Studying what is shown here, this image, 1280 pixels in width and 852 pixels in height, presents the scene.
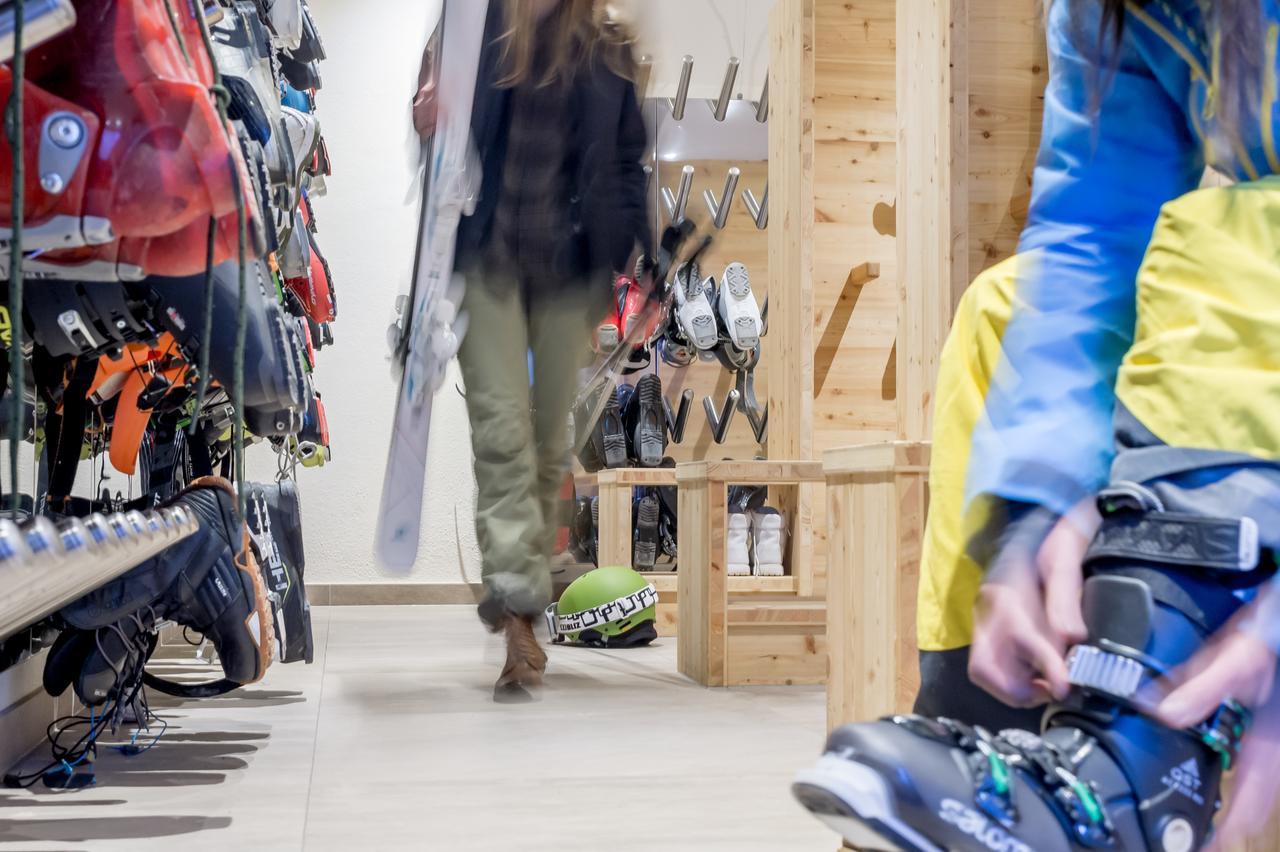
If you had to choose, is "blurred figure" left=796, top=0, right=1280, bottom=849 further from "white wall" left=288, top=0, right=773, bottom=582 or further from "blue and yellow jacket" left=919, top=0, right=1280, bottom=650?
"white wall" left=288, top=0, right=773, bottom=582

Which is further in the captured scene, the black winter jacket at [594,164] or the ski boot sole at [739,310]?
the ski boot sole at [739,310]

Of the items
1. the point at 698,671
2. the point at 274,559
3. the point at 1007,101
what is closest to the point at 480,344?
the point at 274,559

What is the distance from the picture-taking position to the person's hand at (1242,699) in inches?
18.4

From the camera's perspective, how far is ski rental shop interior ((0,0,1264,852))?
84 centimetres

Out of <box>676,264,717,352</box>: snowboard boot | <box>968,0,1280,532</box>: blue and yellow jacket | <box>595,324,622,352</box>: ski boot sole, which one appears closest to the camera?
<box>968,0,1280,532</box>: blue and yellow jacket

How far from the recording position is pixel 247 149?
137cm

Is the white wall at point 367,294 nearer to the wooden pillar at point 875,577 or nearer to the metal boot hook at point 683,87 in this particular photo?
A: the metal boot hook at point 683,87

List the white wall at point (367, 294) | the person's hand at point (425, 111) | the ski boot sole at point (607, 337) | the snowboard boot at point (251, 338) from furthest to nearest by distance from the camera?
the white wall at point (367, 294) → the ski boot sole at point (607, 337) → the person's hand at point (425, 111) → the snowboard boot at point (251, 338)

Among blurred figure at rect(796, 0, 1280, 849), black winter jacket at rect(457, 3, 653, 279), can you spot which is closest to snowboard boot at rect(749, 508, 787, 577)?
black winter jacket at rect(457, 3, 653, 279)

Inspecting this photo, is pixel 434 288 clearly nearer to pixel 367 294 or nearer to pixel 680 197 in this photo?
pixel 680 197

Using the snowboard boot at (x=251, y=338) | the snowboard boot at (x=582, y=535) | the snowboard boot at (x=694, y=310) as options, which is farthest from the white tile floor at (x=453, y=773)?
the snowboard boot at (x=582, y=535)

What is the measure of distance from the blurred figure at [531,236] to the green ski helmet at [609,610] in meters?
1.03

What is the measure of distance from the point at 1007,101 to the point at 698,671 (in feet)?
5.20

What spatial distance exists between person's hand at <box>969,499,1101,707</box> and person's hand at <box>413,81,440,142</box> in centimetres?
210
